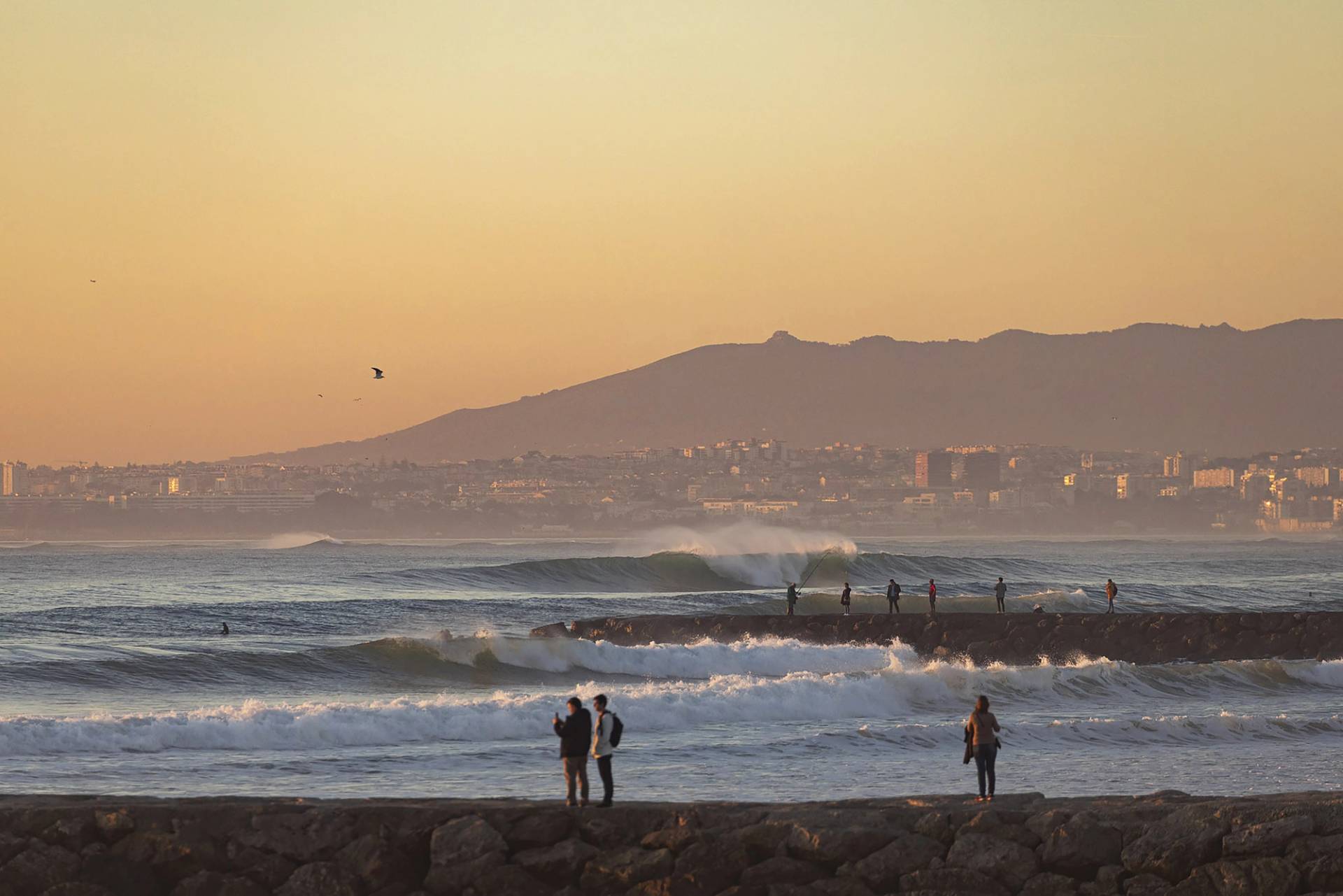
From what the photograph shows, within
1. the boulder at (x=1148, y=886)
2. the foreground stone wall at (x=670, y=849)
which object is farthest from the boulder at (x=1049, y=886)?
the boulder at (x=1148, y=886)

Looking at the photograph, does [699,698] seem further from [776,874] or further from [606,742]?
[776,874]

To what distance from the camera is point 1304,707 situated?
26.8 meters

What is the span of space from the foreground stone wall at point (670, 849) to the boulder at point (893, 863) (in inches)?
0.4

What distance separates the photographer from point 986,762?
44.7ft

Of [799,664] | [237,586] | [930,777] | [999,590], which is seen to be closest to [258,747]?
[930,777]

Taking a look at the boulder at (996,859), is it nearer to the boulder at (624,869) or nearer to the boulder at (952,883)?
the boulder at (952,883)

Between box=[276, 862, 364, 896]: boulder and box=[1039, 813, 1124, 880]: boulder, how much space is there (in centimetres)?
510

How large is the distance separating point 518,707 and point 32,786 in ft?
24.7

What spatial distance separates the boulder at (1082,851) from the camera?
11.6 m

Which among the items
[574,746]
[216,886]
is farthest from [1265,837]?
[216,886]

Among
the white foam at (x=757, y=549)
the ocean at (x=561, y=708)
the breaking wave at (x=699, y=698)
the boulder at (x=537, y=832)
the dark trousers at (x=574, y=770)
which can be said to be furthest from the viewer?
the white foam at (x=757, y=549)

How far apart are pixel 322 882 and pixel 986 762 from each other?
5660 mm

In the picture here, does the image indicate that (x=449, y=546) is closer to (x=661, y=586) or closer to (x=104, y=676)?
(x=661, y=586)

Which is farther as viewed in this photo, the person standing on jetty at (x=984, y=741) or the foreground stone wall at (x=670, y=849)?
the person standing on jetty at (x=984, y=741)
